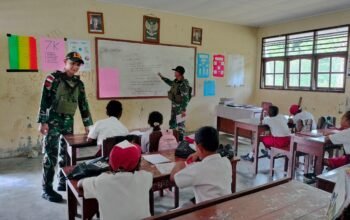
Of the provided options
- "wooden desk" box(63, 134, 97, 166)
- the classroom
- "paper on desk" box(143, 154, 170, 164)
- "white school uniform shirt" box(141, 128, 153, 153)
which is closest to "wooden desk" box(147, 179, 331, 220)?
the classroom

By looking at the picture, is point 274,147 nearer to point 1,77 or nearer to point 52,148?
point 52,148

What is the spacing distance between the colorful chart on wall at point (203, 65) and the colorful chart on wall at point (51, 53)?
9.23ft

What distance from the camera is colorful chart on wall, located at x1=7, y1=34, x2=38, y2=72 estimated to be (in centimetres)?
397

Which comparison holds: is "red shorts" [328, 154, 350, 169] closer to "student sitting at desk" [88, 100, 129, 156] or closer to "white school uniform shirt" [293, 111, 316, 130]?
"white school uniform shirt" [293, 111, 316, 130]

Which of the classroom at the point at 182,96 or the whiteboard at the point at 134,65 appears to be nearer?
the classroom at the point at 182,96

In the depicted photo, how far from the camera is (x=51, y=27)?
4230mm

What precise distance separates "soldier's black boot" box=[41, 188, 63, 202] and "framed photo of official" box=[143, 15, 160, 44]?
329 centimetres

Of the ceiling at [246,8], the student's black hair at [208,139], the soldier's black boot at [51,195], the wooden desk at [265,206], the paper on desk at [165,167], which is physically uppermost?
the ceiling at [246,8]

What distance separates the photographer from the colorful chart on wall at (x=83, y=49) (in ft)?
14.5

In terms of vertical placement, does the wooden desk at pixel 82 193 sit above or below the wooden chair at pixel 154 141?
below

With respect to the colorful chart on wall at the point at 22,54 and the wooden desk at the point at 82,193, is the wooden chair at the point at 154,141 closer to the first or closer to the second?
the wooden desk at the point at 82,193

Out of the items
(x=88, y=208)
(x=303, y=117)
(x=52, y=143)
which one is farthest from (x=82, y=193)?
(x=303, y=117)

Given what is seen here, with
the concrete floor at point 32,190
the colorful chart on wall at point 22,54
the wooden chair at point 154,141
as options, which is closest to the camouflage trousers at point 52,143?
the concrete floor at point 32,190

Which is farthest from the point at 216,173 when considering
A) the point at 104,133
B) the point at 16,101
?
the point at 16,101
